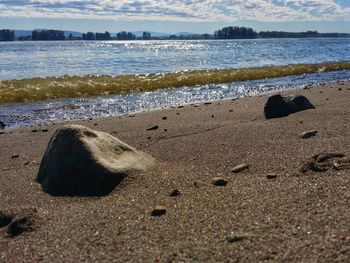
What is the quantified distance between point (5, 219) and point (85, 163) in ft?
4.24

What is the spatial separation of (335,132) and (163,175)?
132 inches

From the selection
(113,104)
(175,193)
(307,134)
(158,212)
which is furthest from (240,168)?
(113,104)

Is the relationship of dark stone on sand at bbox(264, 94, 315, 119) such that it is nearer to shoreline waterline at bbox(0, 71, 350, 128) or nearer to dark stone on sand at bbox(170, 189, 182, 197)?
shoreline waterline at bbox(0, 71, 350, 128)

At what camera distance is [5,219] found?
4.98 meters

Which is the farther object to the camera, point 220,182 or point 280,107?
point 280,107

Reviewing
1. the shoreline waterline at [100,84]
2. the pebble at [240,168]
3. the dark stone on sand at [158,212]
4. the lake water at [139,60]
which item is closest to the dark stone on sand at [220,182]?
the pebble at [240,168]

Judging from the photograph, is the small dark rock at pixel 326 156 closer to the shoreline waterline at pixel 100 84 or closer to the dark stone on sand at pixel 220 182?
the dark stone on sand at pixel 220 182

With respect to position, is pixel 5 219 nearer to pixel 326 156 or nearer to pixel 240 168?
pixel 240 168

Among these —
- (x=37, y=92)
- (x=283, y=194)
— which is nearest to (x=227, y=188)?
(x=283, y=194)

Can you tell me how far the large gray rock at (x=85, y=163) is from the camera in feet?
19.0

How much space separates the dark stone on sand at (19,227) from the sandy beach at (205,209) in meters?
0.08

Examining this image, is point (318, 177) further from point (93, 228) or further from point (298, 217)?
point (93, 228)

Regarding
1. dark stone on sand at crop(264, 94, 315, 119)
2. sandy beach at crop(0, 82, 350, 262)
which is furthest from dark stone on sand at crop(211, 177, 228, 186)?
dark stone on sand at crop(264, 94, 315, 119)

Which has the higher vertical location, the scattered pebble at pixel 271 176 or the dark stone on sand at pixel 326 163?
the dark stone on sand at pixel 326 163
